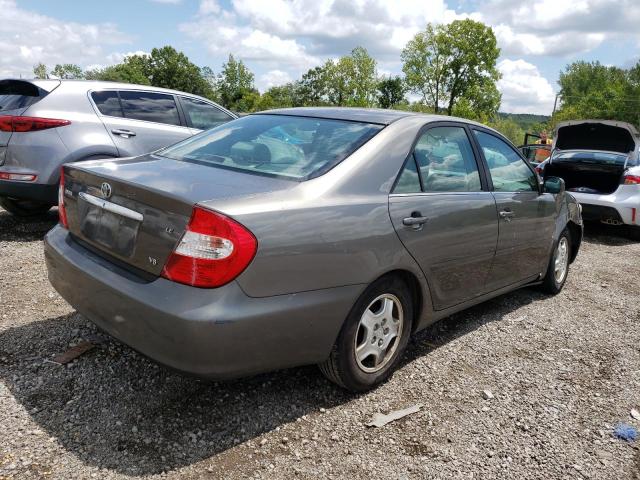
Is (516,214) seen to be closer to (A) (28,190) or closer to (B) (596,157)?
(A) (28,190)

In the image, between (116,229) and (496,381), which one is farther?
(496,381)

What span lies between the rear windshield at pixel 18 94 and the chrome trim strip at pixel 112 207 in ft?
10.8

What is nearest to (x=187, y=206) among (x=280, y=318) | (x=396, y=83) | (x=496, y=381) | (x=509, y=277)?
(x=280, y=318)

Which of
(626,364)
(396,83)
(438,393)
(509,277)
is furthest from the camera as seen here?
(396,83)

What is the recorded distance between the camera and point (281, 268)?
228 centimetres

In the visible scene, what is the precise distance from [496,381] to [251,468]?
1692 millimetres

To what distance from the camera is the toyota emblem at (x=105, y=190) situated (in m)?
2.53

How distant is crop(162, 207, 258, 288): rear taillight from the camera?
7.06 ft

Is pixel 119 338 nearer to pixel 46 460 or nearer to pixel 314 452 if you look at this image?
pixel 46 460

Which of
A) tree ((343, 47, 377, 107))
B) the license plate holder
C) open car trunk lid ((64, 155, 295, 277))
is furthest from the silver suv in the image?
tree ((343, 47, 377, 107))

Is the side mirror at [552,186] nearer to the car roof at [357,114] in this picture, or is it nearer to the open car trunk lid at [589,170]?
the car roof at [357,114]

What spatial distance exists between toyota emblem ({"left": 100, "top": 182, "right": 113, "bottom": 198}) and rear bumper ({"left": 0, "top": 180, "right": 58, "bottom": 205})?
3.09 metres

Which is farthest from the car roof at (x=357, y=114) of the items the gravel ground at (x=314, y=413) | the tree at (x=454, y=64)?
the tree at (x=454, y=64)

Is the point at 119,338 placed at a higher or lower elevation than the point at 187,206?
lower
